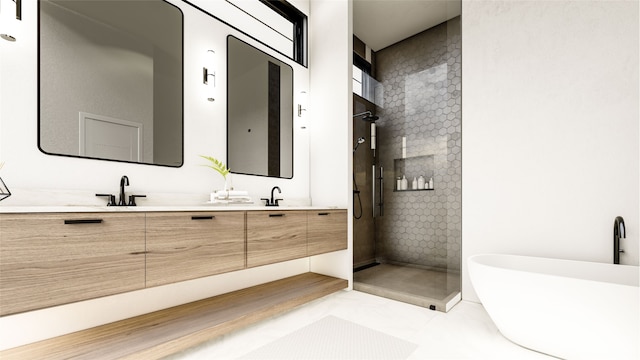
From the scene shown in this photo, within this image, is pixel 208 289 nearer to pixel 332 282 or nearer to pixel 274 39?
pixel 332 282

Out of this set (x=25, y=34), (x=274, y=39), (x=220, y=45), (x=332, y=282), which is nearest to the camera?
(x=25, y=34)

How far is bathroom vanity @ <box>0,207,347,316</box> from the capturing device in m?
1.15

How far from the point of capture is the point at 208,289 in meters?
2.24

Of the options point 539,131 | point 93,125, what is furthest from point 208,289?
point 539,131

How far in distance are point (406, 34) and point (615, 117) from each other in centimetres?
224

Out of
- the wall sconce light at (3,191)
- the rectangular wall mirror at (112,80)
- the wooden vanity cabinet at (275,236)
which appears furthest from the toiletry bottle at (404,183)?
the wall sconce light at (3,191)

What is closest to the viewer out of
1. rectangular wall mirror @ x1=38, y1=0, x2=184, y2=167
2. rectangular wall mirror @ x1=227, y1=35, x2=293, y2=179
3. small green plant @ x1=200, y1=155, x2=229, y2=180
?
rectangular wall mirror @ x1=38, y1=0, x2=184, y2=167

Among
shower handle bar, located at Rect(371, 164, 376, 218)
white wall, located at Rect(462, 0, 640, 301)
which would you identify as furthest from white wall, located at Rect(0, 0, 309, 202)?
white wall, located at Rect(462, 0, 640, 301)

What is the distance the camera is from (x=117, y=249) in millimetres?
1388

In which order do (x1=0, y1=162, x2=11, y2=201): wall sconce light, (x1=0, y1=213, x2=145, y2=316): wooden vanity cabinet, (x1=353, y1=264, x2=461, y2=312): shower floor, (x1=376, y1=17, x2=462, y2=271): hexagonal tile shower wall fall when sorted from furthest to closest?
1. (x1=376, y1=17, x2=462, y2=271): hexagonal tile shower wall
2. (x1=353, y1=264, x2=461, y2=312): shower floor
3. (x1=0, y1=162, x2=11, y2=201): wall sconce light
4. (x1=0, y1=213, x2=145, y2=316): wooden vanity cabinet

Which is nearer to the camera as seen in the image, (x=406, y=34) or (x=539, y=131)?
(x=539, y=131)

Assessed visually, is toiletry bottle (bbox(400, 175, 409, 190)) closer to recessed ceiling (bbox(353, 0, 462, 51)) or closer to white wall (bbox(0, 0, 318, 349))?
white wall (bbox(0, 0, 318, 349))

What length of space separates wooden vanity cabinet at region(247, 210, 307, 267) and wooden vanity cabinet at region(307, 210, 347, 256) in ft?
0.26

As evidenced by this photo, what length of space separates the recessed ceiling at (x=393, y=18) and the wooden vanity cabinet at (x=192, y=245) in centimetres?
274
